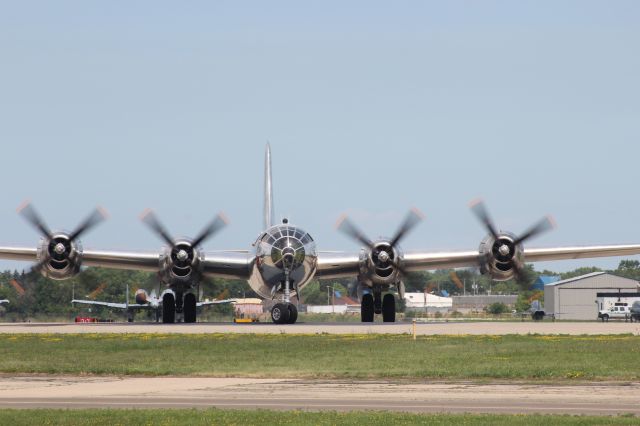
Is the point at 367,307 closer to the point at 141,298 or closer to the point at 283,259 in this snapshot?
the point at 283,259

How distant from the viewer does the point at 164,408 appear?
23.2 m

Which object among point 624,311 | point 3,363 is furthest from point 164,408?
point 624,311

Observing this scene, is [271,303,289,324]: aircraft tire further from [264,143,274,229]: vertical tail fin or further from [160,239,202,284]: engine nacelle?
[264,143,274,229]: vertical tail fin

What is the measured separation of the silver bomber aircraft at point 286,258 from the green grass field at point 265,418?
106 feet

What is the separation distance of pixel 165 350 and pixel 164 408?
17036mm

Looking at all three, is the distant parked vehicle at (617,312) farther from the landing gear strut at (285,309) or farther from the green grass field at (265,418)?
the green grass field at (265,418)

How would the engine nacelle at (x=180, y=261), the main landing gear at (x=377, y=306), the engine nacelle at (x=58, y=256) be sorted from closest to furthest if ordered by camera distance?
the engine nacelle at (x=58, y=256), the engine nacelle at (x=180, y=261), the main landing gear at (x=377, y=306)

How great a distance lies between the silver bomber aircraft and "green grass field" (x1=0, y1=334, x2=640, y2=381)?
8345mm

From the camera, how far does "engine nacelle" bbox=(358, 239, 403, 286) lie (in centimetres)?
5662

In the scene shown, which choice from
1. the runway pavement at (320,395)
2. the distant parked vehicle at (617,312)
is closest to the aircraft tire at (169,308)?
the runway pavement at (320,395)

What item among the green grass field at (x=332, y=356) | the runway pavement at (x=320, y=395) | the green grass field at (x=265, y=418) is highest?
the green grass field at (x=332, y=356)

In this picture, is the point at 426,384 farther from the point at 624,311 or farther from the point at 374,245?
the point at 624,311

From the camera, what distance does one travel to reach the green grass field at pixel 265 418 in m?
20.7

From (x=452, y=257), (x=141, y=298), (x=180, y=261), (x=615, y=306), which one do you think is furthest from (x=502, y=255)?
(x=141, y=298)
